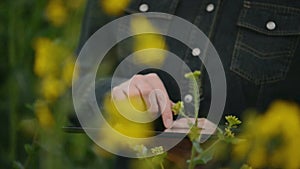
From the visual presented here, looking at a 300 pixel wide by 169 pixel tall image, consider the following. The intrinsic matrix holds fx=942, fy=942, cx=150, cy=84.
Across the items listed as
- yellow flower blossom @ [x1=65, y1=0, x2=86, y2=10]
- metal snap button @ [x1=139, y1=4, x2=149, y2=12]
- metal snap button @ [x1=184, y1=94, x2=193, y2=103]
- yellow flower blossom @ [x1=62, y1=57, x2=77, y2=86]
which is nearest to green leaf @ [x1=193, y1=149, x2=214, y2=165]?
metal snap button @ [x1=184, y1=94, x2=193, y2=103]

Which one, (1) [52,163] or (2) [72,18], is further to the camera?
(2) [72,18]

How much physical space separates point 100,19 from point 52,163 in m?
0.43

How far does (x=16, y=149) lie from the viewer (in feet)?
7.00

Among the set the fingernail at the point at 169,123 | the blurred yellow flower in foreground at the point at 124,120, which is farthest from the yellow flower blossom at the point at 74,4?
the fingernail at the point at 169,123

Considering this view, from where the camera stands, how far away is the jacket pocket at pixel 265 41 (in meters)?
1.39

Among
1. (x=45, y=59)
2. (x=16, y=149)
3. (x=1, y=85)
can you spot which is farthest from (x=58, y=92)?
(x=1, y=85)

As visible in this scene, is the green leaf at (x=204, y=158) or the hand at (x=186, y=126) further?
the hand at (x=186, y=126)

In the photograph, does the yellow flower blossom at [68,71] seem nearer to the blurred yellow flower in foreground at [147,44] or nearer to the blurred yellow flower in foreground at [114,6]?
the blurred yellow flower in foreground at [114,6]

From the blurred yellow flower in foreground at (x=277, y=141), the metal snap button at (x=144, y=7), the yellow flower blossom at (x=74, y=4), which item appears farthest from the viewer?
the yellow flower blossom at (x=74, y=4)

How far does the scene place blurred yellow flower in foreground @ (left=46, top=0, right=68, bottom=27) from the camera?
224 cm

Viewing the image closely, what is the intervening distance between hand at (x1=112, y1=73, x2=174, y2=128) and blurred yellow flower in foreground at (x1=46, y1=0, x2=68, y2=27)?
3.41 ft

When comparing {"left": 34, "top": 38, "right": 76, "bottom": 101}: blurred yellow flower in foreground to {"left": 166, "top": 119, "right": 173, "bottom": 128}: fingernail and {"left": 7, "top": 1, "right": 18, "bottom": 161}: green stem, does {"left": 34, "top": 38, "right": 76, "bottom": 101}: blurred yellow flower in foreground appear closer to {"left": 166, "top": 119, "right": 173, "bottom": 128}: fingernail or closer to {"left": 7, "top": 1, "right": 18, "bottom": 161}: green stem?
{"left": 7, "top": 1, "right": 18, "bottom": 161}: green stem

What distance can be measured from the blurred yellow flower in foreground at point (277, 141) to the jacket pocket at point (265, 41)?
5 centimetres

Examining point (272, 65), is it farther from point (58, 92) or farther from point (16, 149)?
point (16, 149)
